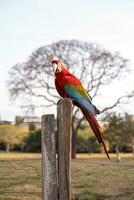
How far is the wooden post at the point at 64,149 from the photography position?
2631 millimetres

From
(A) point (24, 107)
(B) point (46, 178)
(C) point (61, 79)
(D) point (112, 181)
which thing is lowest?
(D) point (112, 181)

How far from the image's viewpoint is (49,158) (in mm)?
2648

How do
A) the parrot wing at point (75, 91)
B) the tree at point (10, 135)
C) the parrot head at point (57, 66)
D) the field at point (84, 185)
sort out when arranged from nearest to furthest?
1. the parrot wing at point (75, 91)
2. the parrot head at point (57, 66)
3. the field at point (84, 185)
4. the tree at point (10, 135)

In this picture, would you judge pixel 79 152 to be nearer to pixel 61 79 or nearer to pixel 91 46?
pixel 91 46

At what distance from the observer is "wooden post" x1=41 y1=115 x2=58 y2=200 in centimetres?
263

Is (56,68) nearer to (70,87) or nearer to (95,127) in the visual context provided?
(70,87)

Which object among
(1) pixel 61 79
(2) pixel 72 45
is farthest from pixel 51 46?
(1) pixel 61 79

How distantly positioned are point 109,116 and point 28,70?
648cm

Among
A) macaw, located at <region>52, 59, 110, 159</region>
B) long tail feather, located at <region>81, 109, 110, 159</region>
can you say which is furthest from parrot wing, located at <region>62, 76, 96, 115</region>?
long tail feather, located at <region>81, 109, 110, 159</region>

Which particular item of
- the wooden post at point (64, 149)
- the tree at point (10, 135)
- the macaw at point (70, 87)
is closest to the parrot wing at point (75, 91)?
the macaw at point (70, 87)

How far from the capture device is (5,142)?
36.5m

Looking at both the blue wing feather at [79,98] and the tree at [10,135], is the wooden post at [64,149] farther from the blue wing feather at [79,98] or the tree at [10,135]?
the tree at [10,135]

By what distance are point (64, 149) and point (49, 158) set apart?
111 millimetres

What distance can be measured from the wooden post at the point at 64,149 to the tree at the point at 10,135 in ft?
106
